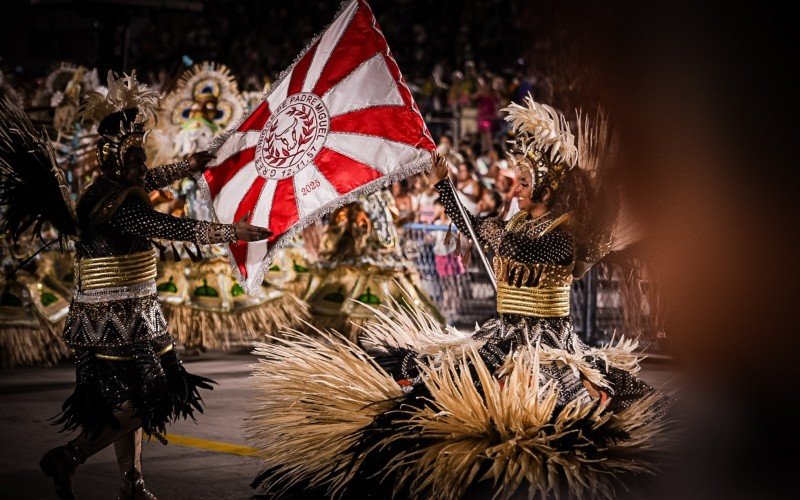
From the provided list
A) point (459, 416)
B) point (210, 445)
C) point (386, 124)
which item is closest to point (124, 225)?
point (386, 124)

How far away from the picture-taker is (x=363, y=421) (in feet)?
13.3

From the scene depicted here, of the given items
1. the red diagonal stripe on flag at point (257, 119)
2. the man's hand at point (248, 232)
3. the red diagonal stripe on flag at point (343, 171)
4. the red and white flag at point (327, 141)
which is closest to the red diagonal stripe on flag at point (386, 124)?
the red and white flag at point (327, 141)

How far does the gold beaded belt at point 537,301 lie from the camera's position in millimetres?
4176

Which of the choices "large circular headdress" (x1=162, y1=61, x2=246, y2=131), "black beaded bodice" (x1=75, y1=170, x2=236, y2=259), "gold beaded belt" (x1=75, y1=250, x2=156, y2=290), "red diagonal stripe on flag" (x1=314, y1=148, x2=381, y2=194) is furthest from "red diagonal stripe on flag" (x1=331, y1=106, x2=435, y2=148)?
"large circular headdress" (x1=162, y1=61, x2=246, y2=131)

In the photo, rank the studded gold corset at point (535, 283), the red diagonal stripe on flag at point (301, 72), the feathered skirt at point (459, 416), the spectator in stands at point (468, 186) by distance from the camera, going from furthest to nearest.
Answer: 1. the spectator in stands at point (468, 186)
2. the red diagonal stripe on flag at point (301, 72)
3. the studded gold corset at point (535, 283)
4. the feathered skirt at point (459, 416)

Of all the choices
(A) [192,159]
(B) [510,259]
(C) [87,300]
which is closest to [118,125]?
(A) [192,159]

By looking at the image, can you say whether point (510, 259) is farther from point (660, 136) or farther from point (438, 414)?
point (660, 136)

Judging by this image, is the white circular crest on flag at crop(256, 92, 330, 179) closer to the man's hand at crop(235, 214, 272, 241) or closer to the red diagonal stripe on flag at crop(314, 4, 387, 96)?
the red diagonal stripe on flag at crop(314, 4, 387, 96)

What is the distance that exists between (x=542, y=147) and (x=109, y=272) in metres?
2.08

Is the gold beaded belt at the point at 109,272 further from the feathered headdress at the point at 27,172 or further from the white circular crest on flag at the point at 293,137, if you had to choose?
the white circular crest on flag at the point at 293,137

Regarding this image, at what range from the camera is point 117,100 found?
4.56 m

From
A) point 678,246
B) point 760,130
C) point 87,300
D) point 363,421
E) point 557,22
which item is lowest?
point 363,421

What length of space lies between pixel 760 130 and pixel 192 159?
431 centimetres

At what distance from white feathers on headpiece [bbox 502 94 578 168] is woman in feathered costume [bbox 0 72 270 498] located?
1.29 meters
